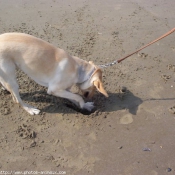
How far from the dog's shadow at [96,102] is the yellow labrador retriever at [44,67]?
21 centimetres

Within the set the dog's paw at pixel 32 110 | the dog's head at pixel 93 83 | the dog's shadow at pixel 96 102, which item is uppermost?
the dog's head at pixel 93 83

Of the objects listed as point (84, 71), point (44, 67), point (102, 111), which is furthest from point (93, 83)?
point (44, 67)

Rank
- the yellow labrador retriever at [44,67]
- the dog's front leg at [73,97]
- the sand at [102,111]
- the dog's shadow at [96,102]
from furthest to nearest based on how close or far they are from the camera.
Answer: the dog's shadow at [96,102] < the dog's front leg at [73,97] < the yellow labrador retriever at [44,67] < the sand at [102,111]

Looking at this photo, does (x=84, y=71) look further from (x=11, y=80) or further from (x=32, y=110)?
(x=11, y=80)

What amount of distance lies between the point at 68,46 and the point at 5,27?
6.69ft

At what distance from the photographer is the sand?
13.2ft

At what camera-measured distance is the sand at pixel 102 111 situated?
4.04 meters

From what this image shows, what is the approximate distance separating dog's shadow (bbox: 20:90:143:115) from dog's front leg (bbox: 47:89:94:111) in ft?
0.37

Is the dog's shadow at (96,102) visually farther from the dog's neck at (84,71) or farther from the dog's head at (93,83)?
the dog's neck at (84,71)

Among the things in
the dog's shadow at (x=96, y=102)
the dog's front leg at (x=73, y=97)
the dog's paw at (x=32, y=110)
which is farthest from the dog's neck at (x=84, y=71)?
the dog's paw at (x=32, y=110)

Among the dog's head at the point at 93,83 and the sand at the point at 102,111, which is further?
the dog's head at the point at 93,83

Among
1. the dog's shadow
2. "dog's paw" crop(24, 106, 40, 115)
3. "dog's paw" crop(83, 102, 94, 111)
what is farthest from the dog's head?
"dog's paw" crop(24, 106, 40, 115)

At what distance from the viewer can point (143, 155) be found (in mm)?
4168

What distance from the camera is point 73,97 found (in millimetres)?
4812
